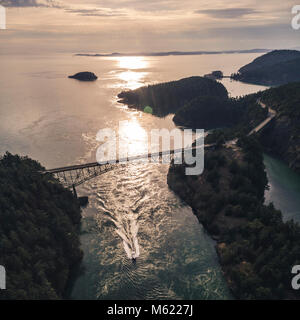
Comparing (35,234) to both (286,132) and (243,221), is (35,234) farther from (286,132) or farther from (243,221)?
(286,132)

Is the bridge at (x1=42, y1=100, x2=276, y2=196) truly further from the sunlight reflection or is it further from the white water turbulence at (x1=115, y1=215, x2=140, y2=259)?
the white water turbulence at (x1=115, y1=215, x2=140, y2=259)

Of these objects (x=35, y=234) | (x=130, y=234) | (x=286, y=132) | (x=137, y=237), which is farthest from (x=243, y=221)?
(x=286, y=132)

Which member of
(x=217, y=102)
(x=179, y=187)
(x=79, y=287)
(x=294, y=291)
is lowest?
(x=79, y=287)

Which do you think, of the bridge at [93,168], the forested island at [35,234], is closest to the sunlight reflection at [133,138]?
the bridge at [93,168]

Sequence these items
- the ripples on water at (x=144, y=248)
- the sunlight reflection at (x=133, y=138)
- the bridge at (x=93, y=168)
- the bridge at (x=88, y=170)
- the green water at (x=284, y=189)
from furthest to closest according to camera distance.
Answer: the sunlight reflection at (x=133, y=138)
the bridge at (x=93, y=168)
the green water at (x=284, y=189)
the bridge at (x=88, y=170)
the ripples on water at (x=144, y=248)

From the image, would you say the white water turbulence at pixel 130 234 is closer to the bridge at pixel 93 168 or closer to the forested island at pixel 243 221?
the forested island at pixel 243 221

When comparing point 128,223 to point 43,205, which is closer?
point 43,205
